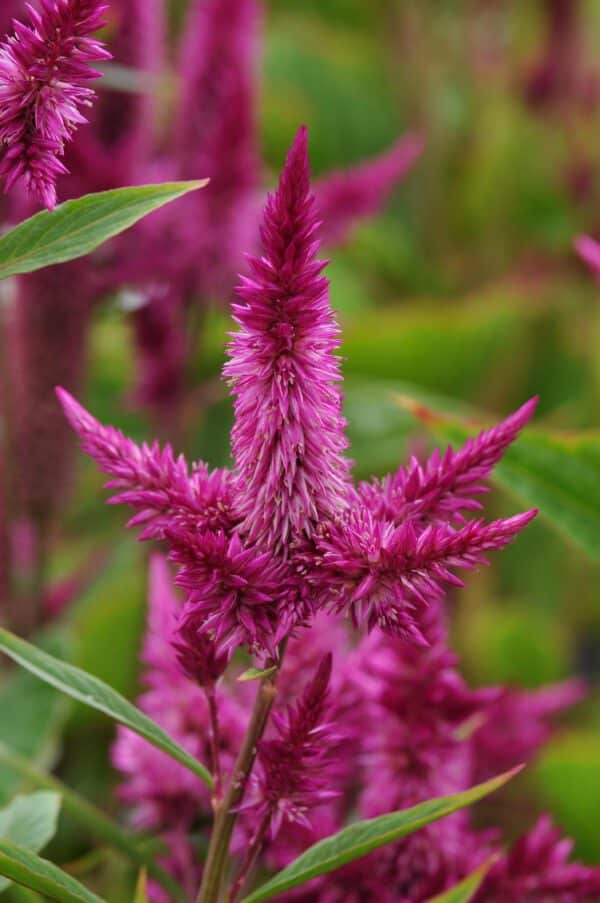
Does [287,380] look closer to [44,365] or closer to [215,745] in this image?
[215,745]

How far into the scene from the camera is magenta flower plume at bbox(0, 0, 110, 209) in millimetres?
259

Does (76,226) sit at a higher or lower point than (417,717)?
higher

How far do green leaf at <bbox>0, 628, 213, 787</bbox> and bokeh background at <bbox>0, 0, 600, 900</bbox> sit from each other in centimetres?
19

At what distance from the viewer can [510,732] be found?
0.53 metres

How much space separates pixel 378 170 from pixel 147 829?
421 mm

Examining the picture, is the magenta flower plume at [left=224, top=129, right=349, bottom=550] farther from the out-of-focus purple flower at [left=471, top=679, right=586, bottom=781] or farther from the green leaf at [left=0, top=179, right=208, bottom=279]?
the out-of-focus purple flower at [left=471, top=679, right=586, bottom=781]

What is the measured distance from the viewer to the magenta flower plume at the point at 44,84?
259 millimetres

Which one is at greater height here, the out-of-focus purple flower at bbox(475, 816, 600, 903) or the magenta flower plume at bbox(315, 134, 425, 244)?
the magenta flower plume at bbox(315, 134, 425, 244)

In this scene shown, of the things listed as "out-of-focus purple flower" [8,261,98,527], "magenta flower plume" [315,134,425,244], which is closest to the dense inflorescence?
"out-of-focus purple flower" [8,261,98,527]

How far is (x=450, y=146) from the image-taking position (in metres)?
1.52

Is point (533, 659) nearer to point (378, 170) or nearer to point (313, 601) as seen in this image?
point (378, 170)

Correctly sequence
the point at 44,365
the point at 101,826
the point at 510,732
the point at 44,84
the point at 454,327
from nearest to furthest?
the point at 44,84 → the point at 101,826 → the point at 510,732 → the point at 44,365 → the point at 454,327

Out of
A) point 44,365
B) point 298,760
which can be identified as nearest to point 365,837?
point 298,760

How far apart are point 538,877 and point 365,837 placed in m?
0.11
